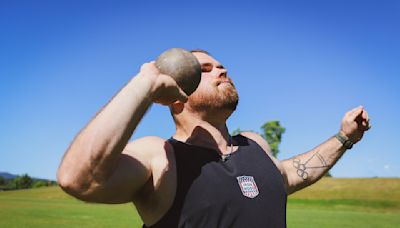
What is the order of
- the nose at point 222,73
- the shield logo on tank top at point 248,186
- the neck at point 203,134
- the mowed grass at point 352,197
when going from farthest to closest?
the mowed grass at point 352,197 < the nose at point 222,73 < the neck at point 203,134 < the shield logo on tank top at point 248,186

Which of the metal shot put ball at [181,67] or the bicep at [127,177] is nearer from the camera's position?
the bicep at [127,177]

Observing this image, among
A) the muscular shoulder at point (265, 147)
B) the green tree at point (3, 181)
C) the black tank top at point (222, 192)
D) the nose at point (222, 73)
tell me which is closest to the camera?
the black tank top at point (222, 192)

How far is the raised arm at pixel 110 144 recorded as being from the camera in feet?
7.13

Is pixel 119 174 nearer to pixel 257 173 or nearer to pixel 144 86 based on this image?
pixel 144 86

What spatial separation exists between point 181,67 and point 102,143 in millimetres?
882

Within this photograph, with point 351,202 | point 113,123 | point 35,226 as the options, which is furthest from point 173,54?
point 351,202

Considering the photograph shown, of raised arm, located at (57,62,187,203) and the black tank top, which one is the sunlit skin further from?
raised arm, located at (57,62,187,203)

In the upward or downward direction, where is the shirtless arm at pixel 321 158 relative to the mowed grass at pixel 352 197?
upward

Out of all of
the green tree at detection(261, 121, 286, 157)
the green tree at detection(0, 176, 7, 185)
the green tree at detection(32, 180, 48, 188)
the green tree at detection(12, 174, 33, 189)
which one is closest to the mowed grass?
the green tree at detection(261, 121, 286, 157)

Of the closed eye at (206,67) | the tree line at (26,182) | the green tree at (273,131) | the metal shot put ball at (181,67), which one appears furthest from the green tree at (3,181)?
the metal shot put ball at (181,67)

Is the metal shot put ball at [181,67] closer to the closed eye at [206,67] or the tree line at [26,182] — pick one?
the closed eye at [206,67]

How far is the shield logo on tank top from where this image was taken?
2867 mm

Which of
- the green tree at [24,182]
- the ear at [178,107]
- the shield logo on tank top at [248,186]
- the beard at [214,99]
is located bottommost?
the green tree at [24,182]

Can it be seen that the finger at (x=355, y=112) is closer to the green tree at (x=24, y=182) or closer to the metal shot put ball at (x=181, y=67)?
the metal shot put ball at (x=181, y=67)
